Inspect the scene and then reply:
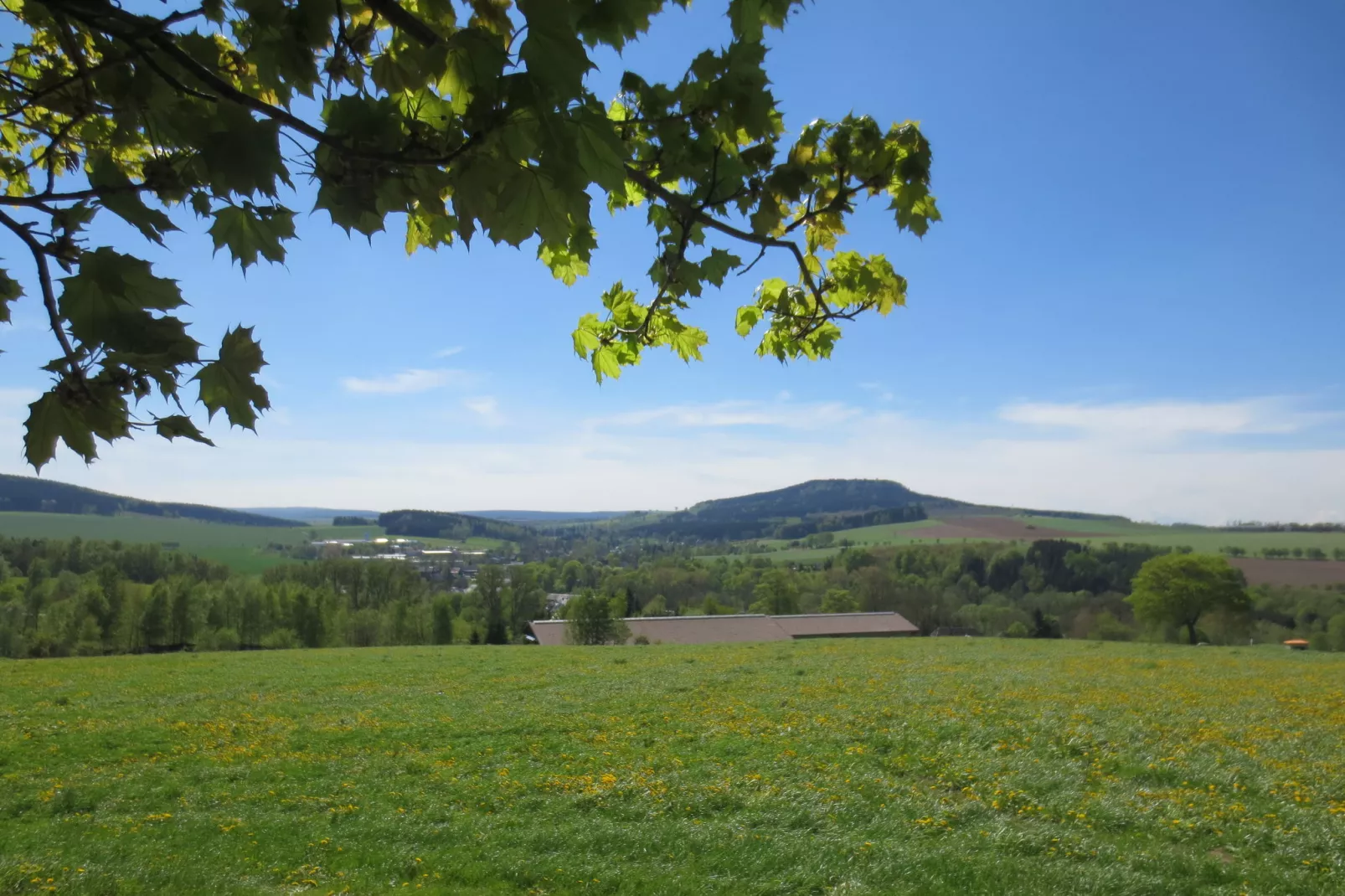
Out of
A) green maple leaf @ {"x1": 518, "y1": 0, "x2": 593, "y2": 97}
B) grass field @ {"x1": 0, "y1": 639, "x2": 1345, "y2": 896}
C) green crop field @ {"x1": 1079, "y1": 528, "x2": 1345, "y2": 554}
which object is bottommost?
grass field @ {"x1": 0, "y1": 639, "x2": 1345, "y2": 896}

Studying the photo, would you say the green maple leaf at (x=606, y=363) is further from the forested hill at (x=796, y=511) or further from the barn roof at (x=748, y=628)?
the forested hill at (x=796, y=511)

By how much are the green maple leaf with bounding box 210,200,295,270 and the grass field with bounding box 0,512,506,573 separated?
93.9m

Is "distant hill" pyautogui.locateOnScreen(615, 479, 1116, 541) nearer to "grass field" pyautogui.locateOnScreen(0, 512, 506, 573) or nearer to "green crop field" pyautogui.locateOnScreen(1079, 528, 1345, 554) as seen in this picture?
"green crop field" pyautogui.locateOnScreen(1079, 528, 1345, 554)

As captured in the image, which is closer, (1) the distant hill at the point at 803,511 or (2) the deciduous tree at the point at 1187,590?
(2) the deciduous tree at the point at 1187,590

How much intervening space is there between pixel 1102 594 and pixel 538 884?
81.0 metres

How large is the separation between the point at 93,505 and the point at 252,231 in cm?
12160

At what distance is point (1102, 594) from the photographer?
73438 millimetres

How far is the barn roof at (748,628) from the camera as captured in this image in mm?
35062

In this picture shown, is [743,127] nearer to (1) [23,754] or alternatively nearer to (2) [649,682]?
(1) [23,754]

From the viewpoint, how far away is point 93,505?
321 ft

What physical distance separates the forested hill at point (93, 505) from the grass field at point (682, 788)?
40.4m

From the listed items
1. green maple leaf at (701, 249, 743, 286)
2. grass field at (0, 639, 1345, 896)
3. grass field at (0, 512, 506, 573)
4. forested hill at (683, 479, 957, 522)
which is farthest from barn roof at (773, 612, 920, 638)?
forested hill at (683, 479, 957, 522)

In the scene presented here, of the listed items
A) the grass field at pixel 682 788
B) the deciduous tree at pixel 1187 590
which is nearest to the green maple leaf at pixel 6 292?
the grass field at pixel 682 788

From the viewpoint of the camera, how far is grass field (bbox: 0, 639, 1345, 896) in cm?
566
